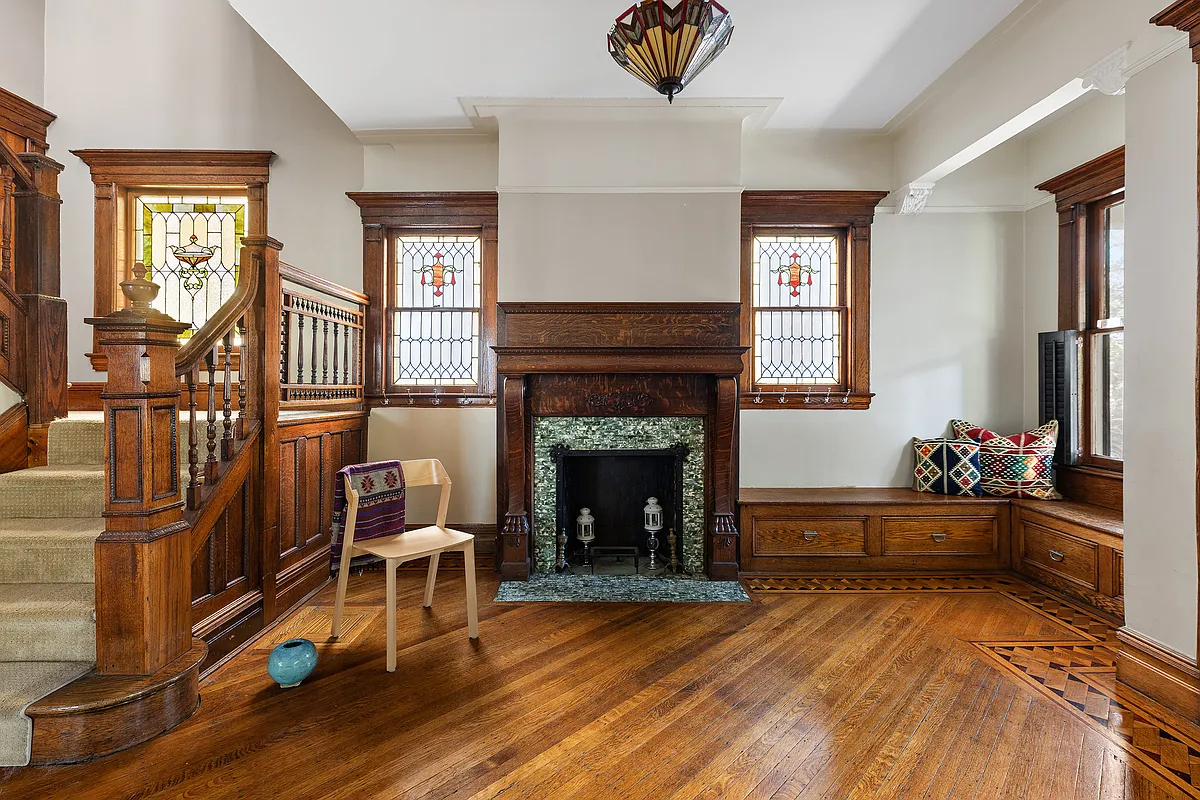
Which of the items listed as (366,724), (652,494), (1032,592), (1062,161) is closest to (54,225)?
(366,724)

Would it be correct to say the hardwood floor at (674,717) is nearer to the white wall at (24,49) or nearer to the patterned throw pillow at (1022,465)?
the patterned throw pillow at (1022,465)

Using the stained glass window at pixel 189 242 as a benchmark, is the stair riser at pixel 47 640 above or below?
below

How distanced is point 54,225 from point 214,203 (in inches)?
64.0

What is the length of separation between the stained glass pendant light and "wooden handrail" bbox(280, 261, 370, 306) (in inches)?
83.6

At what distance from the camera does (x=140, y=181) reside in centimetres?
442

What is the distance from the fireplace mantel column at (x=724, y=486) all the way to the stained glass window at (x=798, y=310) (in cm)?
81

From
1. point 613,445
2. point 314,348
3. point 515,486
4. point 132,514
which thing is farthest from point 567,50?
point 132,514

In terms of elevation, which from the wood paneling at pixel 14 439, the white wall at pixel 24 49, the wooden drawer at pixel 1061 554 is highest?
the white wall at pixel 24 49

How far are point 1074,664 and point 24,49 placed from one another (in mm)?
7563

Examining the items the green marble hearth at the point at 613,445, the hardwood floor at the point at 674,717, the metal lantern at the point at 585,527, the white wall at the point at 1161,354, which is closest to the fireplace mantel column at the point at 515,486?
the green marble hearth at the point at 613,445

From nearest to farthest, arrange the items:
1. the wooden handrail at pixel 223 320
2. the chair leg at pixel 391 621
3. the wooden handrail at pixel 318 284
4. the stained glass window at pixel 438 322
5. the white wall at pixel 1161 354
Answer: the white wall at pixel 1161 354, the wooden handrail at pixel 223 320, the chair leg at pixel 391 621, the wooden handrail at pixel 318 284, the stained glass window at pixel 438 322

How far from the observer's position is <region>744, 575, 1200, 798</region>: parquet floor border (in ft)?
6.70

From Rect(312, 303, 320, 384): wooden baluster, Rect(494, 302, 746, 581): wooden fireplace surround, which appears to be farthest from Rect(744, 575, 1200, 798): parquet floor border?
Rect(312, 303, 320, 384): wooden baluster

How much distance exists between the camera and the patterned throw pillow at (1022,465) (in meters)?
4.09
